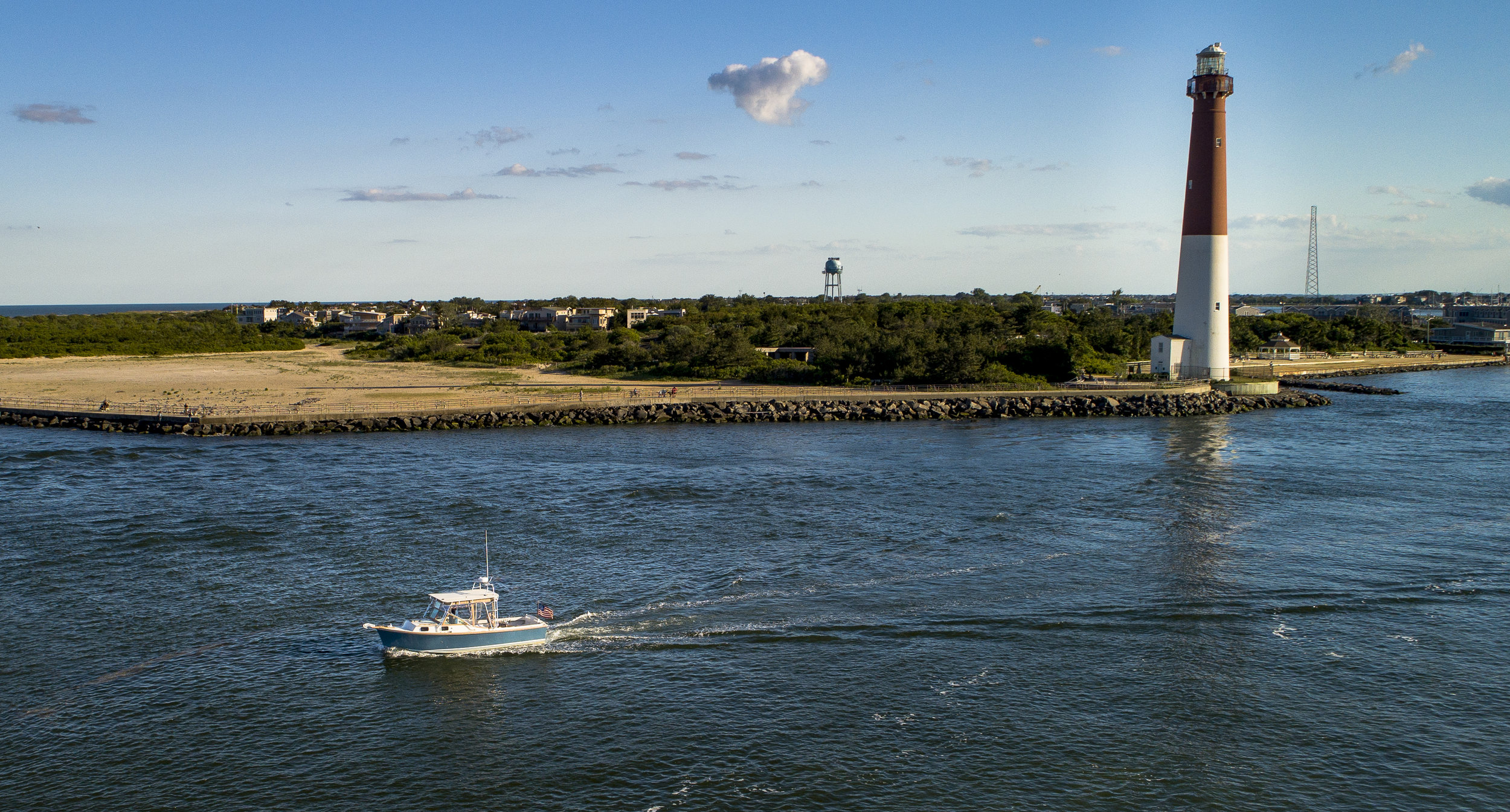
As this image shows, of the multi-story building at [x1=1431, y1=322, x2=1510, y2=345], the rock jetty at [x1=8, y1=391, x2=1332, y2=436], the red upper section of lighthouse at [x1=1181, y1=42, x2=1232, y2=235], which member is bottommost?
the rock jetty at [x1=8, y1=391, x2=1332, y2=436]

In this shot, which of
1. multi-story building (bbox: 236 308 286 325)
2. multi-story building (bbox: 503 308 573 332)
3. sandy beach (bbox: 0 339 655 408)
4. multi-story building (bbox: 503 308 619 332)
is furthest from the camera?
multi-story building (bbox: 236 308 286 325)

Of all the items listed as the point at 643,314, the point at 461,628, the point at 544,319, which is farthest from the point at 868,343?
the point at 544,319

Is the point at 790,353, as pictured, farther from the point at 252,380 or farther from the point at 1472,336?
the point at 1472,336

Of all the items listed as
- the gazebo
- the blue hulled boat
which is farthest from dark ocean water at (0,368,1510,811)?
the gazebo

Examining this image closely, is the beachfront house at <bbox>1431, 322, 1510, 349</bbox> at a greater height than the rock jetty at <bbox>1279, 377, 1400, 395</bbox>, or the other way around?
the beachfront house at <bbox>1431, 322, 1510, 349</bbox>

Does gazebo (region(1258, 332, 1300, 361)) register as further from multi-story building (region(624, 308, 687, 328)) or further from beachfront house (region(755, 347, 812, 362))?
multi-story building (region(624, 308, 687, 328))

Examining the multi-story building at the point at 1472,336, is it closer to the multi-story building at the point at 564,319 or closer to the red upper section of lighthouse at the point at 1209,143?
the red upper section of lighthouse at the point at 1209,143

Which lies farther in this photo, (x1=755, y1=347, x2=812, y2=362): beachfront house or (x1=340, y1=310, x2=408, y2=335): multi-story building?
(x1=340, y1=310, x2=408, y2=335): multi-story building

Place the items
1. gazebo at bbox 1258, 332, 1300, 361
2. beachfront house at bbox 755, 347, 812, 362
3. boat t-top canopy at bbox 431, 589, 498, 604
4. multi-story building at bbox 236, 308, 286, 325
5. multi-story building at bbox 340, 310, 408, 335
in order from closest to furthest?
boat t-top canopy at bbox 431, 589, 498, 604 → beachfront house at bbox 755, 347, 812, 362 → gazebo at bbox 1258, 332, 1300, 361 → multi-story building at bbox 340, 310, 408, 335 → multi-story building at bbox 236, 308, 286, 325

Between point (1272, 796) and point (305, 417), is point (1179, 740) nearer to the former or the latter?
point (1272, 796)
